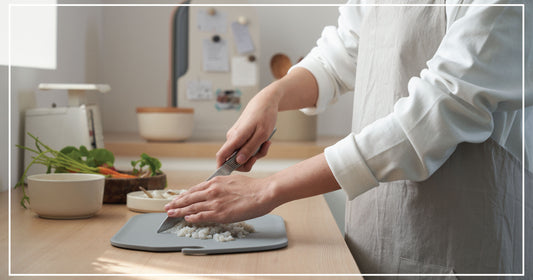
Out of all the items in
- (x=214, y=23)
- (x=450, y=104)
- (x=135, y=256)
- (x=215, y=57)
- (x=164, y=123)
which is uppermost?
(x=214, y=23)

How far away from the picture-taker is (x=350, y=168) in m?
0.76

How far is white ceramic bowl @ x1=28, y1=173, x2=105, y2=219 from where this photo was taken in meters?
0.95

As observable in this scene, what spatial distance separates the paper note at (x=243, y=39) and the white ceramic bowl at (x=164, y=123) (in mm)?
379

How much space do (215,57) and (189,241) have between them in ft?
5.12

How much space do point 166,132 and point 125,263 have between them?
1.37 meters

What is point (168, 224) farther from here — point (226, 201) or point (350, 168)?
point (350, 168)

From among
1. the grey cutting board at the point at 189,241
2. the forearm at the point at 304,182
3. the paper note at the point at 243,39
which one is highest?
the paper note at the point at 243,39

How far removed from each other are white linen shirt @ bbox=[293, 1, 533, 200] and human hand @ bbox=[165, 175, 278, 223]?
0.11 m

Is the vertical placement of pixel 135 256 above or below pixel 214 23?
below

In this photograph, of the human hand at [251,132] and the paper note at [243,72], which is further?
the paper note at [243,72]

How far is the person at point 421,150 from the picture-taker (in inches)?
28.9

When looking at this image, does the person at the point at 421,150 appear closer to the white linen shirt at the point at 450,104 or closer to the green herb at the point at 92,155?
the white linen shirt at the point at 450,104

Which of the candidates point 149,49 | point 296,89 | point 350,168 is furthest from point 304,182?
point 149,49

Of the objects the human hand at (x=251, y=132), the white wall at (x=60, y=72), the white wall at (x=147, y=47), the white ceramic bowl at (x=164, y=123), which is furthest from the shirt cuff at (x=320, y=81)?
the white wall at (x=147, y=47)
